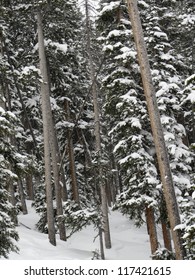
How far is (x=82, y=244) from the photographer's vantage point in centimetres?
2058

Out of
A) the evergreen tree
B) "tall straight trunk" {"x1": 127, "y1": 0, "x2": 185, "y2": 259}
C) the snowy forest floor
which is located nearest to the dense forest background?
the evergreen tree

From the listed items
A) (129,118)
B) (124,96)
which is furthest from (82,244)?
(124,96)

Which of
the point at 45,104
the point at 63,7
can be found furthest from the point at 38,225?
the point at 63,7

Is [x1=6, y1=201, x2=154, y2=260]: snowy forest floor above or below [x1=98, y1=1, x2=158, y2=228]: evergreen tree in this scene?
below

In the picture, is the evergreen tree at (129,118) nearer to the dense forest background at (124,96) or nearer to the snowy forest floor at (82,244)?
the dense forest background at (124,96)

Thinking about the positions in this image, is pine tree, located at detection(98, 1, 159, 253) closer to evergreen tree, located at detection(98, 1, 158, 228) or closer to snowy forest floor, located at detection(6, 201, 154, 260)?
evergreen tree, located at detection(98, 1, 158, 228)

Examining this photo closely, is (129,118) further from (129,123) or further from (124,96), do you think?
(124,96)

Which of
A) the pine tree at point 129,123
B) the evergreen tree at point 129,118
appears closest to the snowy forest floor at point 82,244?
the pine tree at point 129,123

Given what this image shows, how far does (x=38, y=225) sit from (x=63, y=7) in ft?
40.3

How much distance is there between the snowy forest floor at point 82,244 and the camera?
523 inches

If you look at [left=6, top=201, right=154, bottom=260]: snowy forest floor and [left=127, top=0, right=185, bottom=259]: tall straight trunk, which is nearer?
[left=127, top=0, right=185, bottom=259]: tall straight trunk

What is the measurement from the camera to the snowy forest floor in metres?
13.3

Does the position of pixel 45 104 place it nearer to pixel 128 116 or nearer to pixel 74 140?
pixel 128 116
